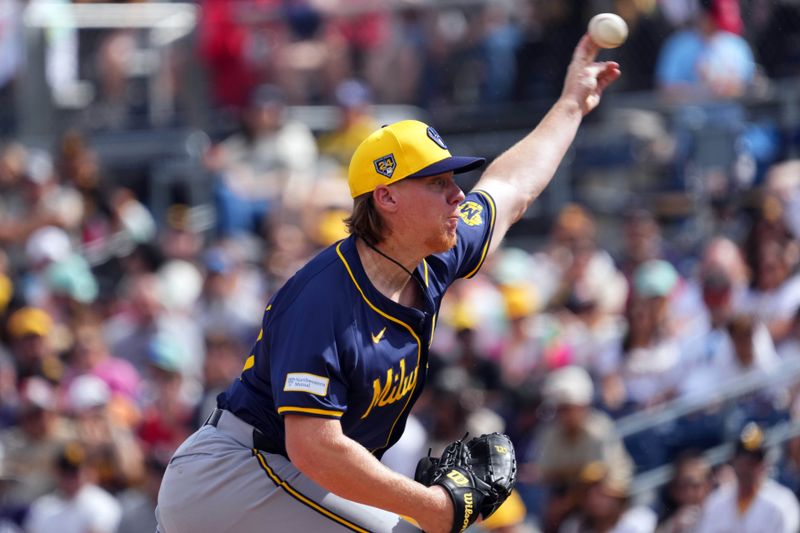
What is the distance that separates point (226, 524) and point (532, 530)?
382 cm

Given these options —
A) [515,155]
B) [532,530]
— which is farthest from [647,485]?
[515,155]

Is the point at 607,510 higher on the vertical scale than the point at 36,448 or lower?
higher

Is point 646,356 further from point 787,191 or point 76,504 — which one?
point 76,504

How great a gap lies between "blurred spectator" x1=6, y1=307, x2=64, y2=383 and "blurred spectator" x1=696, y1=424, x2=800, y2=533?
16.3 ft

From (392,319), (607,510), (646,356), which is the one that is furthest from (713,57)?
(392,319)

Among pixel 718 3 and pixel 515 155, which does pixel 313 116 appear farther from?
pixel 515 155

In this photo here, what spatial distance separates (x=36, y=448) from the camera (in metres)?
9.53

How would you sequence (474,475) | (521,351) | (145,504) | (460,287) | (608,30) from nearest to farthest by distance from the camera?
(474,475) → (608,30) → (145,504) → (521,351) → (460,287)

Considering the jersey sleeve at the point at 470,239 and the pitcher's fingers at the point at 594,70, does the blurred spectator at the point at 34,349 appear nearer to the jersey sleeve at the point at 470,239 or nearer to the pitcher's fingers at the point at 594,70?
the jersey sleeve at the point at 470,239

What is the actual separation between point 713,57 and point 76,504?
561cm

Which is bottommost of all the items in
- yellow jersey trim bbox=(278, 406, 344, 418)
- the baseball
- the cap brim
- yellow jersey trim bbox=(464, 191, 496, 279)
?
yellow jersey trim bbox=(278, 406, 344, 418)

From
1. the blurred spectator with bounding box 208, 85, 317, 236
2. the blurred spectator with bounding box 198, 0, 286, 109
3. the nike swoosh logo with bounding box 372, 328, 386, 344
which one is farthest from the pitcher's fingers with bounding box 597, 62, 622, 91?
the blurred spectator with bounding box 198, 0, 286, 109

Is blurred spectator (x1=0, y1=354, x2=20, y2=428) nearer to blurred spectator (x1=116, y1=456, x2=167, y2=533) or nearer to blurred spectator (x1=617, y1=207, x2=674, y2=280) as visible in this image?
blurred spectator (x1=116, y1=456, x2=167, y2=533)

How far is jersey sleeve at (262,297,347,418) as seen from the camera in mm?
4125
